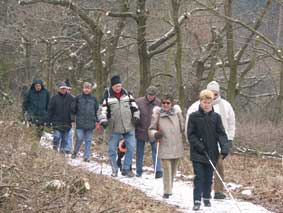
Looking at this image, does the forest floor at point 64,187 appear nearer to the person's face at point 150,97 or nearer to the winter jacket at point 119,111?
the winter jacket at point 119,111

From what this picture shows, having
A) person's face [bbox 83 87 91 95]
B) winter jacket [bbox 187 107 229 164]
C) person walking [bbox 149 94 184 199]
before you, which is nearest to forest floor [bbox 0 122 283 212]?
person walking [bbox 149 94 184 199]

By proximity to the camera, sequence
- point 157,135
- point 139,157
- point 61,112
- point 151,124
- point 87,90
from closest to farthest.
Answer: point 157,135 < point 151,124 < point 139,157 < point 87,90 < point 61,112

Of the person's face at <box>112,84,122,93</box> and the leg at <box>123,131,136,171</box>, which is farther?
the leg at <box>123,131,136,171</box>

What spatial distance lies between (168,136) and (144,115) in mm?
2204

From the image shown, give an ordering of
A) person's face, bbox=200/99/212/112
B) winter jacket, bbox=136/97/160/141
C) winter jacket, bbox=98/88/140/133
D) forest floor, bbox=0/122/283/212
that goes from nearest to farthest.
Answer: forest floor, bbox=0/122/283/212
person's face, bbox=200/99/212/112
winter jacket, bbox=98/88/140/133
winter jacket, bbox=136/97/160/141

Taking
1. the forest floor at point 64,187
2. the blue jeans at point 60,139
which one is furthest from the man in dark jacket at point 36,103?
the forest floor at point 64,187

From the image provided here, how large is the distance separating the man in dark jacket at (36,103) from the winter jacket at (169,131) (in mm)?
4890

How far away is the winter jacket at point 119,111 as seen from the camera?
1245 centimetres

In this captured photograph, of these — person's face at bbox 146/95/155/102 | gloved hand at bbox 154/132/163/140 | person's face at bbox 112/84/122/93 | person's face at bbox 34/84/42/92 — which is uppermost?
person's face at bbox 34/84/42/92

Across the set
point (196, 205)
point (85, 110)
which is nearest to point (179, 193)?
point (196, 205)

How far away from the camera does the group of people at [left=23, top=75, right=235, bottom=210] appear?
30.9 feet

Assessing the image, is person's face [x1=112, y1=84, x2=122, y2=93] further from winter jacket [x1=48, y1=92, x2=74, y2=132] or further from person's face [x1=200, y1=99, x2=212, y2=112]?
person's face [x1=200, y1=99, x2=212, y2=112]

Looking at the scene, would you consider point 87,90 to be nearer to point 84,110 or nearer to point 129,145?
point 84,110

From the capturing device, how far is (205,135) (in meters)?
9.38
